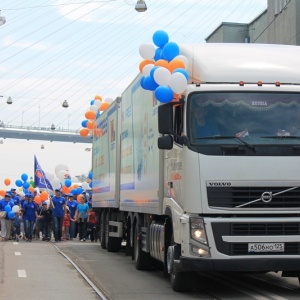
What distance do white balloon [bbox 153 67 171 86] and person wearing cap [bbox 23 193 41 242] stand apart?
16.2 metres

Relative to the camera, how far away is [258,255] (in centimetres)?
1083

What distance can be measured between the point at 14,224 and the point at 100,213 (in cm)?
574

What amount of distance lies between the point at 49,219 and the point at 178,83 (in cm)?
1714

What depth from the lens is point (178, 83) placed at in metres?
11.2

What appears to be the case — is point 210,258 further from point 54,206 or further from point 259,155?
point 54,206

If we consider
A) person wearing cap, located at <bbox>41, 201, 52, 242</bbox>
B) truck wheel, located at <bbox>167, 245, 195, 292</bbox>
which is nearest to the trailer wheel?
truck wheel, located at <bbox>167, 245, 195, 292</bbox>

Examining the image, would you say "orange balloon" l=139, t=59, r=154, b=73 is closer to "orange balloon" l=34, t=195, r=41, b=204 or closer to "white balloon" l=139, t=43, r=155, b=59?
"white balloon" l=139, t=43, r=155, b=59

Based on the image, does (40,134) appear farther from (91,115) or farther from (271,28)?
(91,115)

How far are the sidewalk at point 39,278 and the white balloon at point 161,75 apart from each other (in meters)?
3.22

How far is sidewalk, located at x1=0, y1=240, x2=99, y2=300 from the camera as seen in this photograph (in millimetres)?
11617

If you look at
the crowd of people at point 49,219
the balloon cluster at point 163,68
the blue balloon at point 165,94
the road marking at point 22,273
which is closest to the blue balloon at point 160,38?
the balloon cluster at point 163,68

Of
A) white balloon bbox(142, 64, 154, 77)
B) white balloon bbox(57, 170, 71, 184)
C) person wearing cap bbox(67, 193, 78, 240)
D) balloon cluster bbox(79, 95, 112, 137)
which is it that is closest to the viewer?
white balloon bbox(142, 64, 154, 77)

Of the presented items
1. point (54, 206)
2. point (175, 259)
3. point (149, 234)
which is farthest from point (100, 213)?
point (175, 259)

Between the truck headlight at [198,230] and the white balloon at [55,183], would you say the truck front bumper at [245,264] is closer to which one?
the truck headlight at [198,230]
